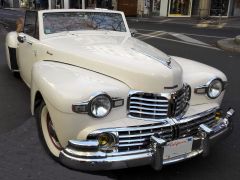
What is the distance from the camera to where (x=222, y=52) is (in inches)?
446

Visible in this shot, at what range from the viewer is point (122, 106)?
137 inches

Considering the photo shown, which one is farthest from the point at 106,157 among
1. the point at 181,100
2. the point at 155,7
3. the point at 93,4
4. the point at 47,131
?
the point at 93,4

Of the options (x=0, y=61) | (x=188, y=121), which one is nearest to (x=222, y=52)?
(x=0, y=61)

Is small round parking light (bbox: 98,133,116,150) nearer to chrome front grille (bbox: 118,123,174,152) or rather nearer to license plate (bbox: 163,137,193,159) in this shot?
chrome front grille (bbox: 118,123,174,152)

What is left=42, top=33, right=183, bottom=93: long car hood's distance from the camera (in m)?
3.62

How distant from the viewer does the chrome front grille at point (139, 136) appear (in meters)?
3.38

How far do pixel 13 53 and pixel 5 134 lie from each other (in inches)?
92.1

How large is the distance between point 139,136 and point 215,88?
4.17 feet

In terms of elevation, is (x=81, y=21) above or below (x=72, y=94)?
above

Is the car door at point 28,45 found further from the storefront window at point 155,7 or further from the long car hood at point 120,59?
the storefront window at point 155,7

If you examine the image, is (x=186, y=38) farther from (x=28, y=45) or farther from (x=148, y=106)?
(x=148, y=106)

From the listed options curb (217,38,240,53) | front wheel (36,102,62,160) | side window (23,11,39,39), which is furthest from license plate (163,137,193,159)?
curb (217,38,240,53)

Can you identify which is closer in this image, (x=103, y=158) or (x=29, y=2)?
(x=103, y=158)

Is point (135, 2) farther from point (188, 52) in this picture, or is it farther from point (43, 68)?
point (43, 68)
